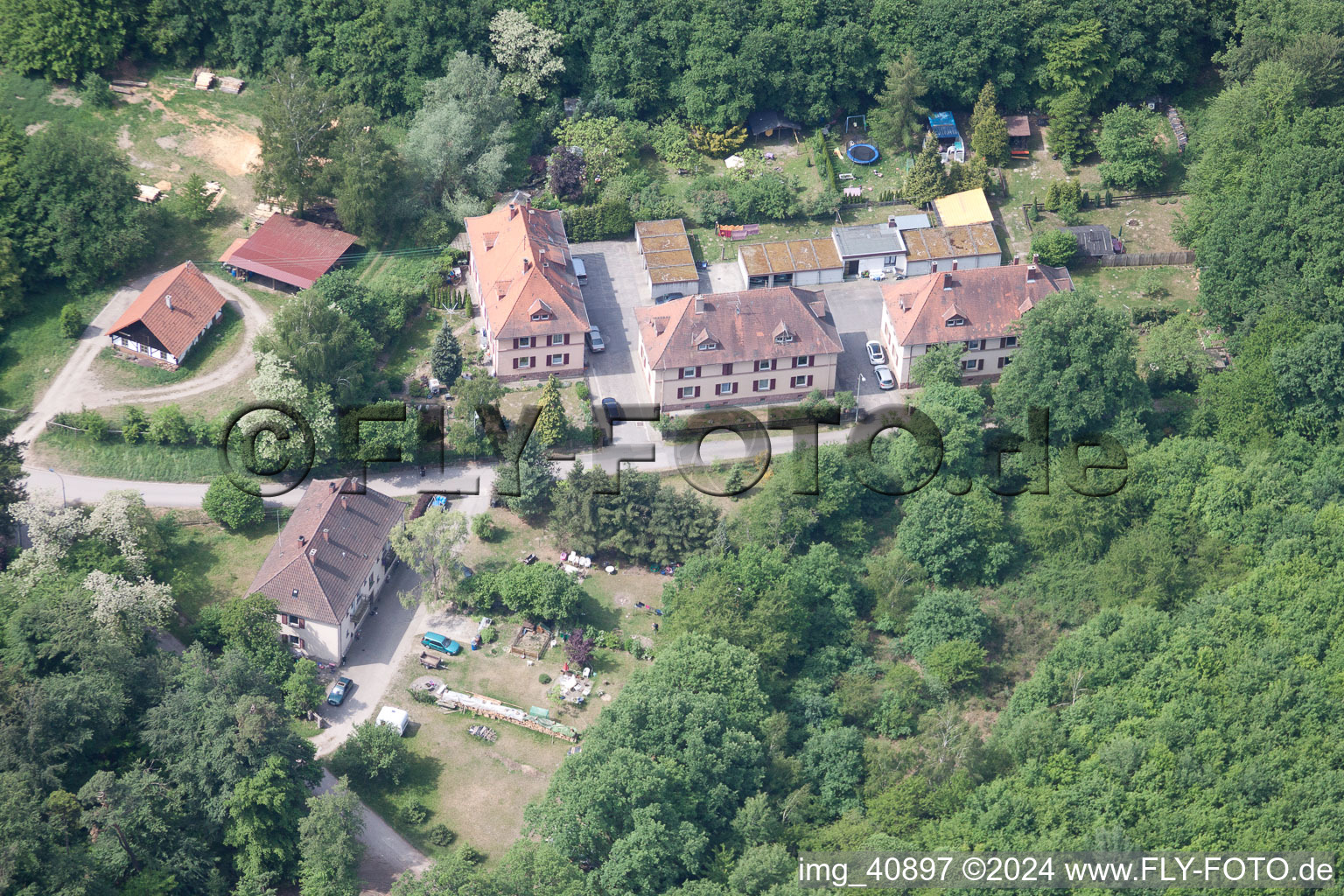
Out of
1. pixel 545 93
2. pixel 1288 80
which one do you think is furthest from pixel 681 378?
pixel 1288 80

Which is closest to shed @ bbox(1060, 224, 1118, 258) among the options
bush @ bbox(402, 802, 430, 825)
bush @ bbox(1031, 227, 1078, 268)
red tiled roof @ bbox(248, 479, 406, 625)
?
bush @ bbox(1031, 227, 1078, 268)

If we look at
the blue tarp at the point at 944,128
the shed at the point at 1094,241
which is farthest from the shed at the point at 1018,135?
the shed at the point at 1094,241

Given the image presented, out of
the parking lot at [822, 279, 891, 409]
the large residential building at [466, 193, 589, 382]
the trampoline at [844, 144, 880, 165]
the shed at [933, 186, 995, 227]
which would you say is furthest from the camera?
the trampoline at [844, 144, 880, 165]

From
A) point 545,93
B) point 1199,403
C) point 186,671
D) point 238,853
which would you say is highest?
point 545,93

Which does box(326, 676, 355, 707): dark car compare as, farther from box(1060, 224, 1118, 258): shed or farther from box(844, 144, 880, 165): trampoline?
box(1060, 224, 1118, 258): shed

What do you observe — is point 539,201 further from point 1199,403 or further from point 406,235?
point 1199,403

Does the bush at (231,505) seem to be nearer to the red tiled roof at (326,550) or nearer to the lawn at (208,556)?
the lawn at (208,556)
